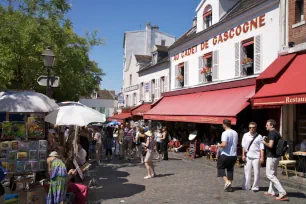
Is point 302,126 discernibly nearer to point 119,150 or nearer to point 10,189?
point 119,150

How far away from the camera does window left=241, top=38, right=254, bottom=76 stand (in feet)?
46.2

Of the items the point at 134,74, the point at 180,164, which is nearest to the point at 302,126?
the point at 180,164

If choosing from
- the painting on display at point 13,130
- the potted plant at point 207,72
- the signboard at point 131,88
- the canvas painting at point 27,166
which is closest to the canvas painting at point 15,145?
the painting on display at point 13,130

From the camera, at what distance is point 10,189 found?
6.14 metres

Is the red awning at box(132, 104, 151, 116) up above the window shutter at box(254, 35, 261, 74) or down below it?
below

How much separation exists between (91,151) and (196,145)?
4.87 metres

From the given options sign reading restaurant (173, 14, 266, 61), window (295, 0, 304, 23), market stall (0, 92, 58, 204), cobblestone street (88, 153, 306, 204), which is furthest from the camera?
sign reading restaurant (173, 14, 266, 61)

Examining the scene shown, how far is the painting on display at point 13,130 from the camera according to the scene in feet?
21.5

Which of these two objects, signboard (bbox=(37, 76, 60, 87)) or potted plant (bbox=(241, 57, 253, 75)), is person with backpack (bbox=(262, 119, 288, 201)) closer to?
signboard (bbox=(37, 76, 60, 87))

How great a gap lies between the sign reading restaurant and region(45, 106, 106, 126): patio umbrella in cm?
828

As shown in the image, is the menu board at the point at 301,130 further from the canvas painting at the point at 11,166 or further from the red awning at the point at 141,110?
the red awning at the point at 141,110

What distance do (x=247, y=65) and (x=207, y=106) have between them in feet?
8.23

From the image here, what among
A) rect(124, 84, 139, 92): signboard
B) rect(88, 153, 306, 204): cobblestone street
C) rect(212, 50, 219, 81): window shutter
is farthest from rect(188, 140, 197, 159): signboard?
rect(124, 84, 139, 92): signboard

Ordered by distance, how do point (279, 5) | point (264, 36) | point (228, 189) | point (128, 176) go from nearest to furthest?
1. point (228, 189)
2. point (128, 176)
3. point (279, 5)
4. point (264, 36)
